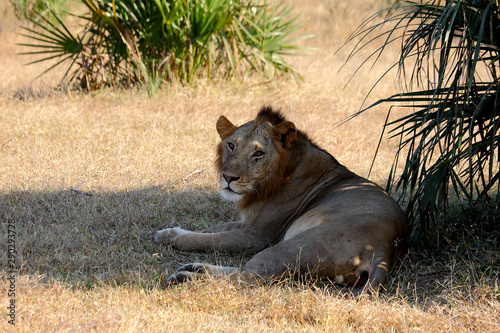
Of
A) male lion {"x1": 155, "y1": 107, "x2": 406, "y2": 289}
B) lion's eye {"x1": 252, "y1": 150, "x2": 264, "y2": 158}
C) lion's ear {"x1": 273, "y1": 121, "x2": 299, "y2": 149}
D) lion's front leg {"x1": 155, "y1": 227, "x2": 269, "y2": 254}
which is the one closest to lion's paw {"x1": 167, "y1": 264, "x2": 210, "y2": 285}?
male lion {"x1": 155, "y1": 107, "x2": 406, "y2": 289}

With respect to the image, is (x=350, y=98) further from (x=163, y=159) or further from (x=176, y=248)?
(x=176, y=248)

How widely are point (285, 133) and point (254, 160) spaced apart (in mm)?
326

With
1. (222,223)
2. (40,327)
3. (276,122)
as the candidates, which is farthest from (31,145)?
(40,327)

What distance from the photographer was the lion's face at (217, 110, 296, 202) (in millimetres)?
4312

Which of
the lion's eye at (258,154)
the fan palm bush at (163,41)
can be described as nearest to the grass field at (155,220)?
the fan palm bush at (163,41)

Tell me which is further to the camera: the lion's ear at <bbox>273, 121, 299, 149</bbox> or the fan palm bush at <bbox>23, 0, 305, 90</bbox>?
the fan palm bush at <bbox>23, 0, 305, 90</bbox>

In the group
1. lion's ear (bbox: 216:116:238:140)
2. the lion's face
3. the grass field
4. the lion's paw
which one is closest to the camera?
the grass field

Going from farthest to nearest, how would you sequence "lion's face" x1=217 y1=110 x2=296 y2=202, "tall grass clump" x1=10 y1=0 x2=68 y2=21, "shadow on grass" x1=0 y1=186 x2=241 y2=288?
"tall grass clump" x1=10 y1=0 x2=68 y2=21
"lion's face" x1=217 y1=110 x2=296 y2=202
"shadow on grass" x1=0 y1=186 x2=241 y2=288

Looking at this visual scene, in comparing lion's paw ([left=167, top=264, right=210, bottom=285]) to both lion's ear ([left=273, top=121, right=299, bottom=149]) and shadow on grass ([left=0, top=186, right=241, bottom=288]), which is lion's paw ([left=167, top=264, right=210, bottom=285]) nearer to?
shadow on grass ([left=0, top=186, right=241, bottom=288])

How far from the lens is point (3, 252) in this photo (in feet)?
13.1

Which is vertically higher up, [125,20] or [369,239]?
[125,20]

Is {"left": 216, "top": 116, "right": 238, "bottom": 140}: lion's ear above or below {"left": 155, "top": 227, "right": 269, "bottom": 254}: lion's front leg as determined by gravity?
above

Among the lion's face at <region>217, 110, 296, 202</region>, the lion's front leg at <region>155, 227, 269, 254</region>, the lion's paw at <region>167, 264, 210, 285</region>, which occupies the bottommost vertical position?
the lion's front leg at <region>155, 227, 269, 254</region>

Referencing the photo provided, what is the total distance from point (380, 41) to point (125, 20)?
9.71 meters
